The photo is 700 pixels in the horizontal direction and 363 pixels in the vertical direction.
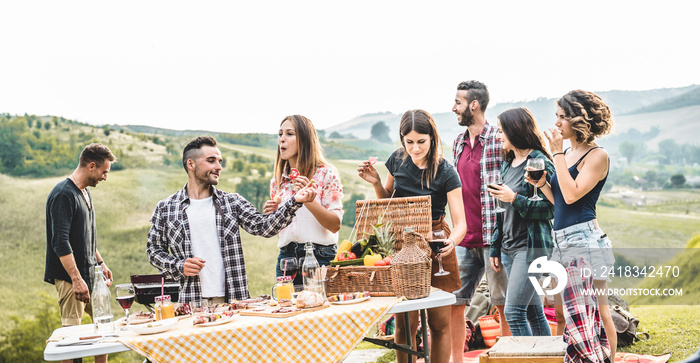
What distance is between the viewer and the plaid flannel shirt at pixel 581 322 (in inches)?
120

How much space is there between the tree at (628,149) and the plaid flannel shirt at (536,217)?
8.11 meters

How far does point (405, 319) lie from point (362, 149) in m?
9.03

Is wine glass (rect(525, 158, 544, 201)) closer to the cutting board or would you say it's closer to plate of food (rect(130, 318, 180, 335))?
the cutting board

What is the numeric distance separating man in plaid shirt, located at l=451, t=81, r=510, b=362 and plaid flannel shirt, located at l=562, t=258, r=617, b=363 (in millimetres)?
1062

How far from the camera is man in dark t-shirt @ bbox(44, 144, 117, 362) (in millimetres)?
4367

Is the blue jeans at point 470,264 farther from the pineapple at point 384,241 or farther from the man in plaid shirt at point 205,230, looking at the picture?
the man in plaid shirt at point 205,230

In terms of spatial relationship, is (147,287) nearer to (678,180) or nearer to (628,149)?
(628,149)

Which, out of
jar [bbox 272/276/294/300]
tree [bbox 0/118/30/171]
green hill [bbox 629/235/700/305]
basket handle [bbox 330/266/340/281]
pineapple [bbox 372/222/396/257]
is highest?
tree [bbox 0/118/30/171]

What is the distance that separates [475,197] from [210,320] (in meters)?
2.40

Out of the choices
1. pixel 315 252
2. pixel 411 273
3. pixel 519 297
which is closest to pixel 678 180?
pixel 519 297

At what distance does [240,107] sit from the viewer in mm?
11445

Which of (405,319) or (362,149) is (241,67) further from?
(405,319)

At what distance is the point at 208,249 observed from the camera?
3377 mm

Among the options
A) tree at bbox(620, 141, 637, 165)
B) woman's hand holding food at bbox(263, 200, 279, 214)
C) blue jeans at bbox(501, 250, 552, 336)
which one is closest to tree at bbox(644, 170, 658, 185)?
tree at bbox(620, 141, 637, 165)
